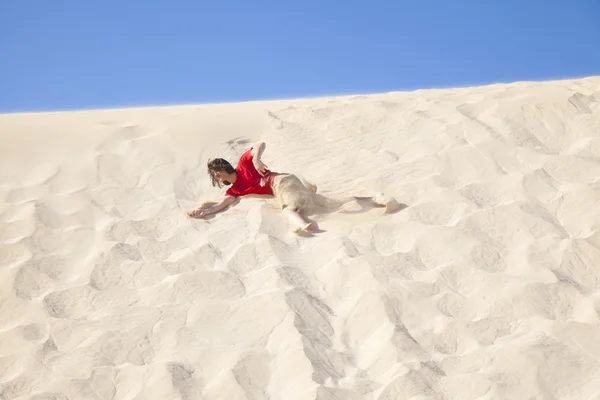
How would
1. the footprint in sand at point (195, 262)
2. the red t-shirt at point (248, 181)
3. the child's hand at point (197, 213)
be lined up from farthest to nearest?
the red t-shirt at point (248, 181) < the child's hand at point (197, 213) < the footprint in sand at point (195, 262)

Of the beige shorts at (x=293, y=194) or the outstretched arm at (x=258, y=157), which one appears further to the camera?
the outstretched arm at (x=258, y=157)

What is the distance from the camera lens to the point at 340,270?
4.10m

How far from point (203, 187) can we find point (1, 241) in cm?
146

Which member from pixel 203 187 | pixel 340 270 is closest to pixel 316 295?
pixel 340 270

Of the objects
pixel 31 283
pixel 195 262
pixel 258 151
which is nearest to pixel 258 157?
pixel 258 151

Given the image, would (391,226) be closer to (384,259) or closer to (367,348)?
(384,259)

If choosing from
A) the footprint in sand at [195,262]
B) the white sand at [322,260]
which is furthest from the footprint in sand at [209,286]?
the footprint in sand at [195,262]

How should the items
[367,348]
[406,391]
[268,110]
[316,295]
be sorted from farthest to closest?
[268,110] < [316,295] < [367,348] < [406,391]

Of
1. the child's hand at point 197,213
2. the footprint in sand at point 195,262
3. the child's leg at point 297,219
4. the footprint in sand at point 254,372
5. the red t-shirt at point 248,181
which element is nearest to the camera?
the footprint in sand at point 254,372

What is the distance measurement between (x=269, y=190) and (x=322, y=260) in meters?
0.98

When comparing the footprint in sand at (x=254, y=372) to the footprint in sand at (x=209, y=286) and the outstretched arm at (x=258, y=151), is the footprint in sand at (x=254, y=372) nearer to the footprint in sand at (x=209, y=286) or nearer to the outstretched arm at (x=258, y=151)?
the footprint in sand at (x=209, y=286)

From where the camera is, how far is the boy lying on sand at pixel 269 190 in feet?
15.6

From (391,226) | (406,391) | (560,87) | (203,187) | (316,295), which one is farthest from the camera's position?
(560,87)

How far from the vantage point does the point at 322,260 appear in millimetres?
4254
